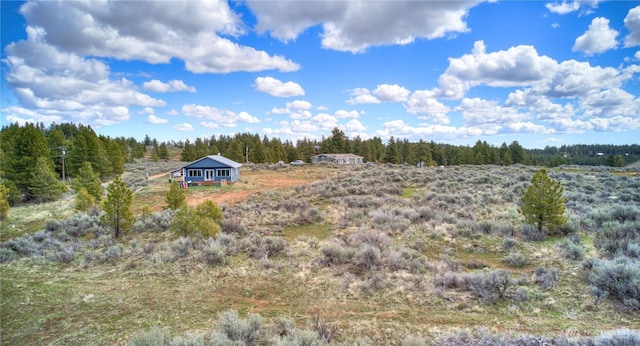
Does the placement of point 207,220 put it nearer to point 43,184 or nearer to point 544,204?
point 544,204

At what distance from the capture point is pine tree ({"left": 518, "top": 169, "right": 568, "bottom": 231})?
12789 mm

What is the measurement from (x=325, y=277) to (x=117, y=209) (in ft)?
38.0

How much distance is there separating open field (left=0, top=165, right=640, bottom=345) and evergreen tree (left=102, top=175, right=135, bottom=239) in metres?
0.68

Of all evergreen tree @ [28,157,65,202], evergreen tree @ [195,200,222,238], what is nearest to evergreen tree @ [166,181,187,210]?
evergreen tree @ [195,200,222,238]

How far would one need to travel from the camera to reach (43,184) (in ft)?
93.2

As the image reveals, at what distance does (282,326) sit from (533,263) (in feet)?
29.3

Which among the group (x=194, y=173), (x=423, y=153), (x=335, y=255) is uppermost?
(x=423, y=153)

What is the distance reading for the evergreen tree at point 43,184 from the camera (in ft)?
92.0

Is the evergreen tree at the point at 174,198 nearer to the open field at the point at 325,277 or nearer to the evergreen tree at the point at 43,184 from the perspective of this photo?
the open field at the point at 325,277

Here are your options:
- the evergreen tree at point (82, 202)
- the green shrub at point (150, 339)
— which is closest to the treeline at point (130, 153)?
the evergreen tree at point (82, 202)

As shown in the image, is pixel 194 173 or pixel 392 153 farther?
pixel 392 153

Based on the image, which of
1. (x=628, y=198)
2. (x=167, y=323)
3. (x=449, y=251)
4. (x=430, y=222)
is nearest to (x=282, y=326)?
(x=167, y=323)

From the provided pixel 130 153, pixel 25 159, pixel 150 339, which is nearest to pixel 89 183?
pixel 25 159

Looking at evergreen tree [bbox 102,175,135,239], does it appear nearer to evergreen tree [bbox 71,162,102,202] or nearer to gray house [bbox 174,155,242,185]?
evergreen tree [bbox 71,162,102,202]
